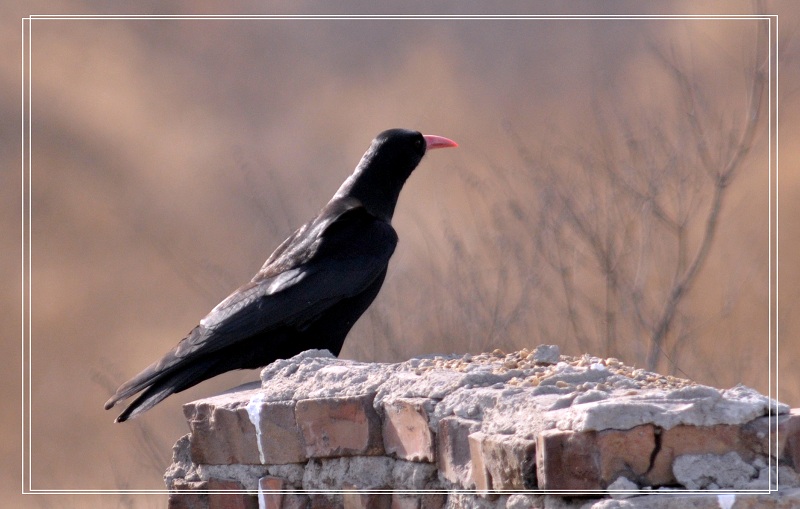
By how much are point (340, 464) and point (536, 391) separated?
2.18ft

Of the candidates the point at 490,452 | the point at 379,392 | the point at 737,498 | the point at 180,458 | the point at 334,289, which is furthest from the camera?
the point at 334,289

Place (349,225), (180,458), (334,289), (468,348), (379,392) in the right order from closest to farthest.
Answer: (379,392) < (180,458) < (334,289) < (349,225) < (468,348)

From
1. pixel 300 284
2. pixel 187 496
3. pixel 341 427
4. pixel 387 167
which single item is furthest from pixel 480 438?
pixel 387 167

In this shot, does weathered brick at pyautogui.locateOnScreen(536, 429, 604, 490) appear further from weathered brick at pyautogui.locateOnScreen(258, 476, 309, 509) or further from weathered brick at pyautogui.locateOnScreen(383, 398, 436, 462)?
weathered brick at pyautogui.locateOnScreen(258, 476, 309, 509)

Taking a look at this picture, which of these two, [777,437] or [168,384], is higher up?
[777,437]

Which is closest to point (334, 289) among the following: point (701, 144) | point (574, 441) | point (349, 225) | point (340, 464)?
point (349, 225)

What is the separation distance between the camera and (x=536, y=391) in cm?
232

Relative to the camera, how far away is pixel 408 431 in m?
2.54

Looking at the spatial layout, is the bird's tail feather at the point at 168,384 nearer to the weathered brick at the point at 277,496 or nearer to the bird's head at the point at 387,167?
the weathered brick at the point at 277,496

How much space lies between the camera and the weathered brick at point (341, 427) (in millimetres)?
2660

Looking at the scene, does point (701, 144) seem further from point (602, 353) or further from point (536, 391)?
point (536, 391)

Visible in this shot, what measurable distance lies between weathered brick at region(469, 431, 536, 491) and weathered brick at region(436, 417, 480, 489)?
30 millimetres

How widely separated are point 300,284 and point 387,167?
4.51 feet

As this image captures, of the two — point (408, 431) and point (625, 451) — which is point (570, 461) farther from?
point (408, 431)
